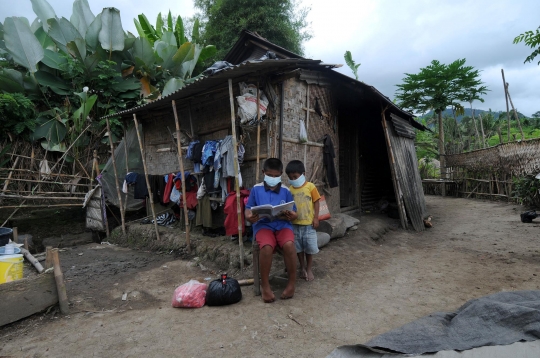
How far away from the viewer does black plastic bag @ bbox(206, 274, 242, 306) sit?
136 inches

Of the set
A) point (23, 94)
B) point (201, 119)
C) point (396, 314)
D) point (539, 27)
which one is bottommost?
point (396, 314)

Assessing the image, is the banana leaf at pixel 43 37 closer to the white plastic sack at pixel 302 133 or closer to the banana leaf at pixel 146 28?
the banana leaf at pixel 146 28

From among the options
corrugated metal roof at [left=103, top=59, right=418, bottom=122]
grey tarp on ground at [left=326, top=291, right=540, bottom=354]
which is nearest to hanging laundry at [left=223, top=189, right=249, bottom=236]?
corrugated metal roof at [left=103, top=59, right=418, bottom=122]

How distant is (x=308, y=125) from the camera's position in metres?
6.01

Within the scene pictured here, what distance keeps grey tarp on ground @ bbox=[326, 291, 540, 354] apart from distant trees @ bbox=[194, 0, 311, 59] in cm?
1488

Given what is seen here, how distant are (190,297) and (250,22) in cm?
1446

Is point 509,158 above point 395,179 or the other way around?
above

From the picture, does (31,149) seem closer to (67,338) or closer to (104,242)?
(104,242)

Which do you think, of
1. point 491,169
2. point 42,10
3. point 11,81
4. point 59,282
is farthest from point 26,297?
point 491,169

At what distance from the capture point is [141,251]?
670cm

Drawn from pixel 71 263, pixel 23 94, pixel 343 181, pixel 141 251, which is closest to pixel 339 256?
pixel 343 181

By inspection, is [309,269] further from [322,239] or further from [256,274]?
[322,239]

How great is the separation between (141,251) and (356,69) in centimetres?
1094

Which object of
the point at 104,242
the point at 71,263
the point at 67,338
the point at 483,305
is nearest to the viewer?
the point at 483,305
